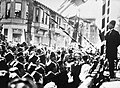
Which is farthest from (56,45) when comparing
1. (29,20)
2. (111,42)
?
(111,42)

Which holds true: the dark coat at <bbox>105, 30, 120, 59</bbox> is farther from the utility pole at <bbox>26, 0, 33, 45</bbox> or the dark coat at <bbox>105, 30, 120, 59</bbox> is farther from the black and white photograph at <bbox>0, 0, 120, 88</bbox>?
the utility pole at <bbox>26, 0, 33, 45</bbox>

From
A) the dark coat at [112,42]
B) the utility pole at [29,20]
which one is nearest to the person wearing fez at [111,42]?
the dark coat at [112,42]

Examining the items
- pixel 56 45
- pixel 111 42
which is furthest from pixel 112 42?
pixel 56 45

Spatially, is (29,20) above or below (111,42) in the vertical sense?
above

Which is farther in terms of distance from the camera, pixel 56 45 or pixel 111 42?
pixel 56 45

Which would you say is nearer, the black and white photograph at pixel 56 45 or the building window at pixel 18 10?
the black and white photograph at pixel 56 45

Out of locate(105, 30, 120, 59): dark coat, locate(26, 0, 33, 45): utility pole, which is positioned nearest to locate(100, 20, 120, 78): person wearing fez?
locate(105, 30, 120, 59): dark coat

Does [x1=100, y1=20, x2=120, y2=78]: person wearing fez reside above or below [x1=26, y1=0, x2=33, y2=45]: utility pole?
below

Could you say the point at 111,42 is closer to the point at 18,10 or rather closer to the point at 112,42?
the point at 112,42

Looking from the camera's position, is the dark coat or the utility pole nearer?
the dark coat

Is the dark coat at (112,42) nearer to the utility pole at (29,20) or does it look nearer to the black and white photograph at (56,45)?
the black and white photograph at (56,45)

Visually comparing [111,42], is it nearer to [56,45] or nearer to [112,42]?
[112,42]

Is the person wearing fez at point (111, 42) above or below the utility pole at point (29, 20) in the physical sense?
below
